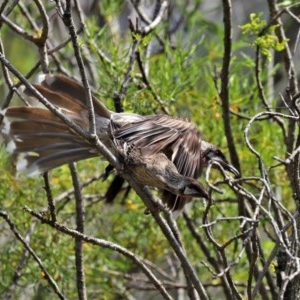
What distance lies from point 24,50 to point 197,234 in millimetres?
4085

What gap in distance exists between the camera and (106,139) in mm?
4129

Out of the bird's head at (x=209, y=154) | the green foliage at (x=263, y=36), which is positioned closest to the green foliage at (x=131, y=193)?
the green foliage at (x=263, y=36)

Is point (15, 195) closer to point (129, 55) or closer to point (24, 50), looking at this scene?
point (129, 55)

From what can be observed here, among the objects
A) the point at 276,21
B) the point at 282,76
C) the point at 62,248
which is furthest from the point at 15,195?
the point at 282,76

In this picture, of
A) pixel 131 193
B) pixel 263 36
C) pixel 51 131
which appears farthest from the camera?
pixel 131 193

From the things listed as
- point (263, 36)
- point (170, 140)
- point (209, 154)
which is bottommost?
point (209, 154)

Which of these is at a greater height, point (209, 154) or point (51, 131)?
point (51, 131)

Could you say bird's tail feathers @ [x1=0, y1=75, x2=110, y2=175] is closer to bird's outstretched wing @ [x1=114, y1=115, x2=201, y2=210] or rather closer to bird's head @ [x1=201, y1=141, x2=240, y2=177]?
bird's outstretched wing @ [x1=114, y1=115, x2=201, y2=210]

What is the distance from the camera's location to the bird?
158 inches

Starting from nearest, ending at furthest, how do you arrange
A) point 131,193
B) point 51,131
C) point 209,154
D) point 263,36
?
point 263,36 → point 51,131 → point 209,154 → point 131,193

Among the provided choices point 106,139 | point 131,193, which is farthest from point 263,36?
point 131,193

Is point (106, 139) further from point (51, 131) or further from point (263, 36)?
point (263, 36)

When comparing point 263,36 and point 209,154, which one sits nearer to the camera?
point 263,36

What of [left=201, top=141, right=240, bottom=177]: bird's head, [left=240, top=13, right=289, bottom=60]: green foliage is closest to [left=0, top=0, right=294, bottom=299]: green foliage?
[left=240, top=13, right=289, bottom=60]: green foliage
